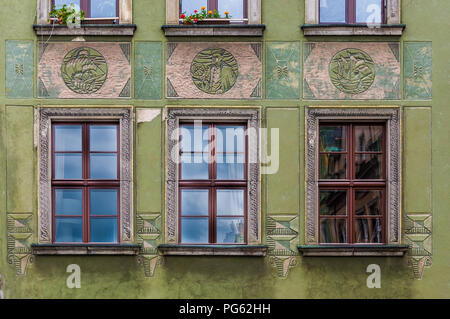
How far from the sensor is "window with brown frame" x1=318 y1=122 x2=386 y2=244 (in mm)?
7184

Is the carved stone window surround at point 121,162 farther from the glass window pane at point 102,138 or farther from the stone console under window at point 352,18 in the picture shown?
the stone console under window at point 352,18

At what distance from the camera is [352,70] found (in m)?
7.14

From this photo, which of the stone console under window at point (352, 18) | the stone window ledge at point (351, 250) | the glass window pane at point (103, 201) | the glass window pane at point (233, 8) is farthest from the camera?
the glass window pane at point (233, 8)

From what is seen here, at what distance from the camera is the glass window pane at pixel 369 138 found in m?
7.21

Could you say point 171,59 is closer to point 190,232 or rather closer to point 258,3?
point 258,3

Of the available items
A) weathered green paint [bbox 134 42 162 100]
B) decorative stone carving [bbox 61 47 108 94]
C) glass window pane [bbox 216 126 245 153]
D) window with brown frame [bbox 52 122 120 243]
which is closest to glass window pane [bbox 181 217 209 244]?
window with brown frame [bbox 52 122 120 243]

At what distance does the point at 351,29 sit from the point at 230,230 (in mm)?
3117

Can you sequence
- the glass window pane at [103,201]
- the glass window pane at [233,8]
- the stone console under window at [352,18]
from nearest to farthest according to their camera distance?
the stone console under window at [352,18] < the glass window pane at [103,201] < the glass window pane at [233,8]

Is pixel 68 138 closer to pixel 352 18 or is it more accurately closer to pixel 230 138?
pixel 230 138

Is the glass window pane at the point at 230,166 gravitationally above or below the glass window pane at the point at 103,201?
above

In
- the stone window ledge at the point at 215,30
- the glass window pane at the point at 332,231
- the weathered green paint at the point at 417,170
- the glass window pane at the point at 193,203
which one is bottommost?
the glass window pane at the point at 332,231

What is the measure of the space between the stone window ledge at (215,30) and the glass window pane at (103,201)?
2274 millimetres

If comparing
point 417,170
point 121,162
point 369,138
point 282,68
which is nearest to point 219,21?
point 282,68

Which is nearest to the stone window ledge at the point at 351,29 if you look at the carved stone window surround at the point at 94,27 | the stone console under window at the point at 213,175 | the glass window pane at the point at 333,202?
the stone console under window at the point at 213,175
